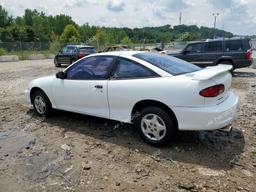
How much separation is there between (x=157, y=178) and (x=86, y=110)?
222 centimetres

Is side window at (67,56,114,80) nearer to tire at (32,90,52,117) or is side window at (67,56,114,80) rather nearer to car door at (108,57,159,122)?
car door at (108,57,159,122)

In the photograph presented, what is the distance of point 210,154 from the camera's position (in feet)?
14.3

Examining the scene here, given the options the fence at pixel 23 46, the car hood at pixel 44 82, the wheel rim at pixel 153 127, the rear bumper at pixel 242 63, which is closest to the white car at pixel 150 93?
the wheel rim at pixel 153 127

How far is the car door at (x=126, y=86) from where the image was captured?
4547 mm

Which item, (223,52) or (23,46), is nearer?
(223,52)

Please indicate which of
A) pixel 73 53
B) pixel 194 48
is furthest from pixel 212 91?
pixel 73 53

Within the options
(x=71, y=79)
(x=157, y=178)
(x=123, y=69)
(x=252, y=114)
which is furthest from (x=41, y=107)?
(x=252, y=114)

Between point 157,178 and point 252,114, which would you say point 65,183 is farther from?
point 252,114

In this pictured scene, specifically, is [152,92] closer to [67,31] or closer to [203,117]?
[203,117]

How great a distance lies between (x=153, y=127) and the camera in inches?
179

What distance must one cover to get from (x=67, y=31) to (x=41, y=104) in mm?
63394

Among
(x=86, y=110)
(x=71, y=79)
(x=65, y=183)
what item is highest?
(x=71, y=79)

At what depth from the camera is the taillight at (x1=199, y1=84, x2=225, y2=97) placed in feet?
13.3

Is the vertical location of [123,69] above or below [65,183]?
above
